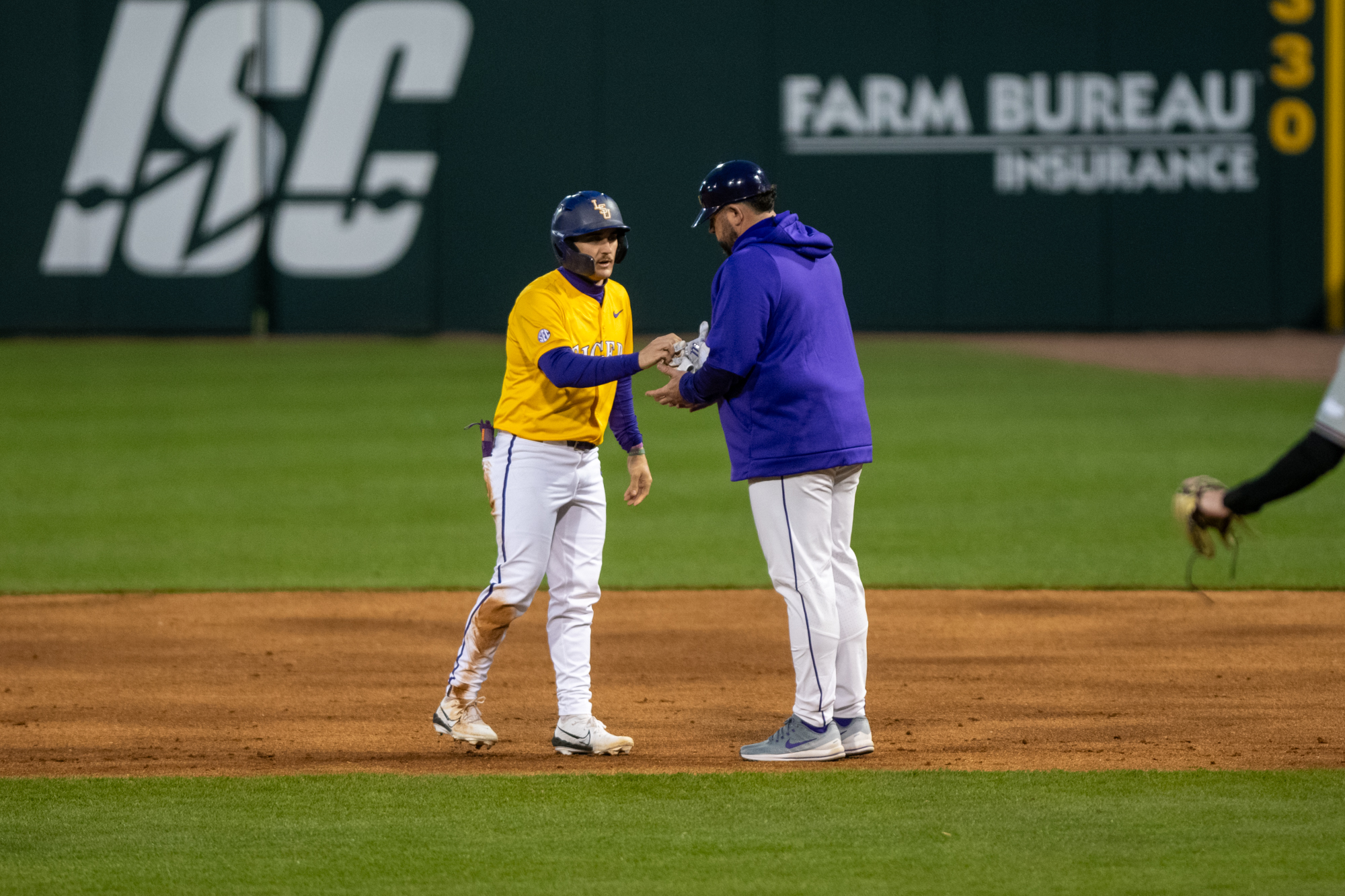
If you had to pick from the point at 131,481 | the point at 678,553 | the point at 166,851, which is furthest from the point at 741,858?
the point at 131,481

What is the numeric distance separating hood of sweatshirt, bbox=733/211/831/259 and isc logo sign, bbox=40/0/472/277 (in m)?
18.8

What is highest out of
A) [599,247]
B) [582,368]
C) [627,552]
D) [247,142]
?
[247,142]

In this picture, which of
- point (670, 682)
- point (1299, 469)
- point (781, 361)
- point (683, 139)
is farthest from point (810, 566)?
point (683, 139)

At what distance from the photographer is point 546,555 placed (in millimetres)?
5715

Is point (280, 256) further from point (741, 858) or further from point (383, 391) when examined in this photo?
point (741, 858)

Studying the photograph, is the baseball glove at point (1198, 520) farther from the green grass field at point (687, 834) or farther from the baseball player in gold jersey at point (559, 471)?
the baseball player in gold jersey at point (559, 471)

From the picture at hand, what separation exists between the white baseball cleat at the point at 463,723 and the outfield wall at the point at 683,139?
59.7 feet

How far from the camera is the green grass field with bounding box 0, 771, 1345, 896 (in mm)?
4383

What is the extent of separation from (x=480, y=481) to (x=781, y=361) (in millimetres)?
8178

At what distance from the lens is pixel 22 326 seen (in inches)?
940

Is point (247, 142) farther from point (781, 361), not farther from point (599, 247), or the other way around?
point (781, 361)

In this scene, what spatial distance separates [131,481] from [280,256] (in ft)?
35.9

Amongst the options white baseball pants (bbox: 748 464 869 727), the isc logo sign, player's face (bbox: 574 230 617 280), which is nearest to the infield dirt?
white baseball pants (bbox: 748 464 869 727)

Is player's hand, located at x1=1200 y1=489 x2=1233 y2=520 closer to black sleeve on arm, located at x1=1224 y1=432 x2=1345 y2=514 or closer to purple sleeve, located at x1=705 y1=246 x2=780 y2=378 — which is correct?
black sleeve on arm, located at x1=1224 y1=432 x2=1345 y2=514
